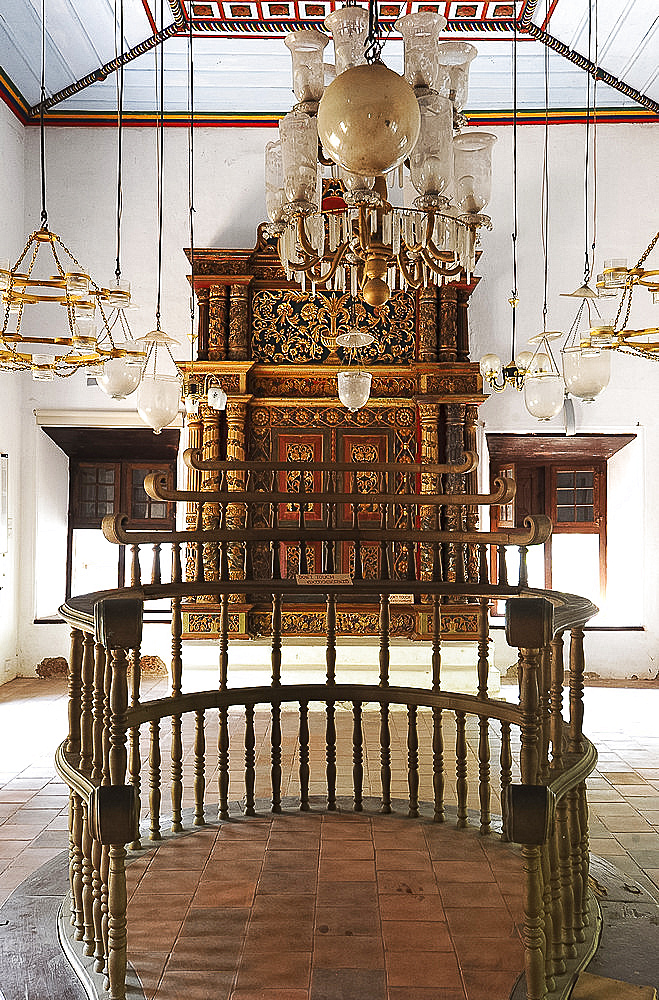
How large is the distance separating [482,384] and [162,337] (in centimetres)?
395

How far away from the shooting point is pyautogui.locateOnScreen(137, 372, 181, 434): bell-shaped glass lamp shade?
6043 mm

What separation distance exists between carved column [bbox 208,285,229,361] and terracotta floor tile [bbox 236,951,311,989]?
6369mm

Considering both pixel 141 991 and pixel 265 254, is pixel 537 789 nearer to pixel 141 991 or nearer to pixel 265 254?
pixel 141 991

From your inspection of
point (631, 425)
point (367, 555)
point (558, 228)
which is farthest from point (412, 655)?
point (558, 228)

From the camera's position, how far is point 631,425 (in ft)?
30.7

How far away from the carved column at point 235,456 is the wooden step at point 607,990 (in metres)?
5.85

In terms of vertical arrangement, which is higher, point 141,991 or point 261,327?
point 261,327

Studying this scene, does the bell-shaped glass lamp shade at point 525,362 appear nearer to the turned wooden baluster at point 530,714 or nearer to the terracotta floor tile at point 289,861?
the terracotta floor tile at point 289,861

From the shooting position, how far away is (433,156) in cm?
368

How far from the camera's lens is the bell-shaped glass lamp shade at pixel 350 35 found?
417 cm

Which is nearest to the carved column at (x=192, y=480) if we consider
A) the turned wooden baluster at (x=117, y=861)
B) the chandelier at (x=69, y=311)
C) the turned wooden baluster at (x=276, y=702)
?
the chandelier at (x=69, y=311)

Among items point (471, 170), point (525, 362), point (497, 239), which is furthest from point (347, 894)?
point (497, 239)

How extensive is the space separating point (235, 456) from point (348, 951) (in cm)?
579

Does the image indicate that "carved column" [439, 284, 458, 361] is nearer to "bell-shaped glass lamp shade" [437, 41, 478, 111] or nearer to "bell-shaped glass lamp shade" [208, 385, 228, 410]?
"bell-shaped glass lamp shade" [208, 385, 228, 410]
